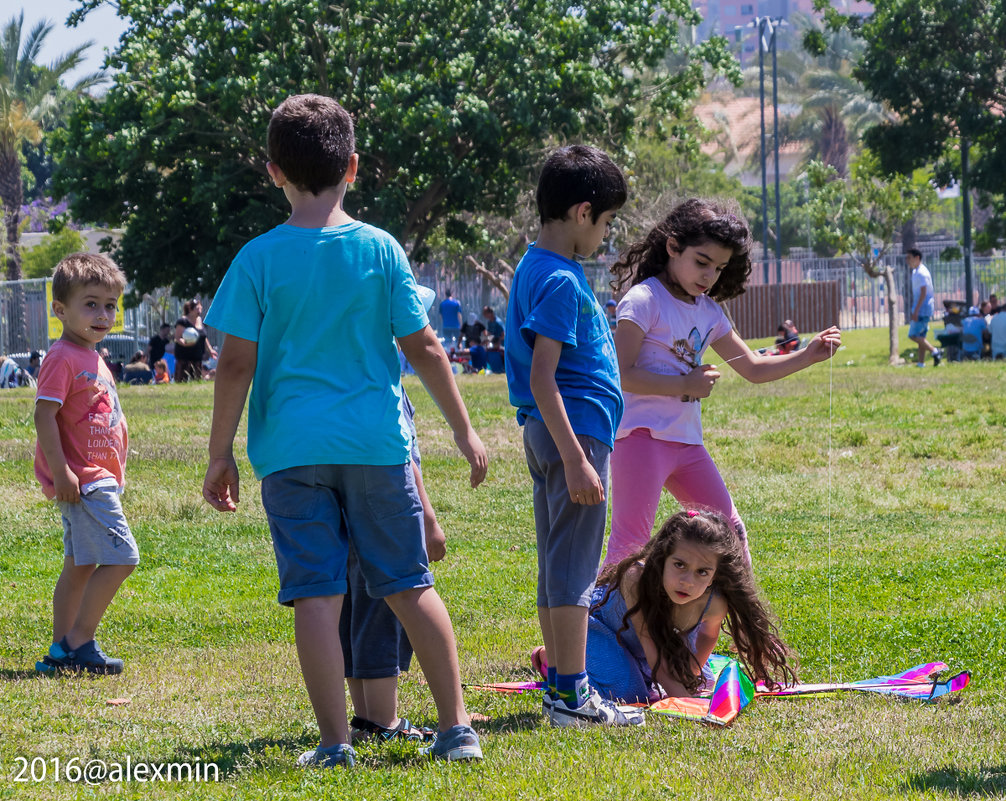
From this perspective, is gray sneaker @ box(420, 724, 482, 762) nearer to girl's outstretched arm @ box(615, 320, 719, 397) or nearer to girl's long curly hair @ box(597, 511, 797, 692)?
girl's long curly hair @ box(597, 511, 797, 692)

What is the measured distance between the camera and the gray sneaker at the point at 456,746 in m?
3.57

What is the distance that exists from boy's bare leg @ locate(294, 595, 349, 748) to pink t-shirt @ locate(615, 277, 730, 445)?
1620 millimetres

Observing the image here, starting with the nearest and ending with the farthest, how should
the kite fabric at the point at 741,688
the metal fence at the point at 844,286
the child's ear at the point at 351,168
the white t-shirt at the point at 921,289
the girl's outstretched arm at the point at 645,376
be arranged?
the child's ear at the point at 351,168 → the kite fabric at the point at 741,688 → the girl's outstretched arm at the point at 645,376 → the white t-shirt at the point at 921,289 → the metal fence at the point at 844,286

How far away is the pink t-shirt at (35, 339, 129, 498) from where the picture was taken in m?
5.09

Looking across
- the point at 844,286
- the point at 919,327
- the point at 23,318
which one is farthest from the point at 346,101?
the point at 844,286

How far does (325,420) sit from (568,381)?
91 centimetres

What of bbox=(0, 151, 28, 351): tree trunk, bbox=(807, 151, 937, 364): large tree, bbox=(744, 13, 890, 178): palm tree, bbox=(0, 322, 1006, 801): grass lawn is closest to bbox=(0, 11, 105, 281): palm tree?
bbox=(0, 151, 28, 351): tree trunk

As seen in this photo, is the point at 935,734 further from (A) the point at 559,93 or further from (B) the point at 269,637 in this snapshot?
(A) the point at 559,93

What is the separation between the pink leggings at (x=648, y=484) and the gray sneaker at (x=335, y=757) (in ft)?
5.10

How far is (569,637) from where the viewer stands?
408 cm

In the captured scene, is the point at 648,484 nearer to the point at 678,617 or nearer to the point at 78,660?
the point at 678,617

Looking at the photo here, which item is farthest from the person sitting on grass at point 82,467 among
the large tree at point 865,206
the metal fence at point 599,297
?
the metal fence at point 599,297

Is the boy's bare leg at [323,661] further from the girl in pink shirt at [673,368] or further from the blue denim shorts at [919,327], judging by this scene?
the blue denim shorts at [919,327]

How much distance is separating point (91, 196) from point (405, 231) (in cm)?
652
